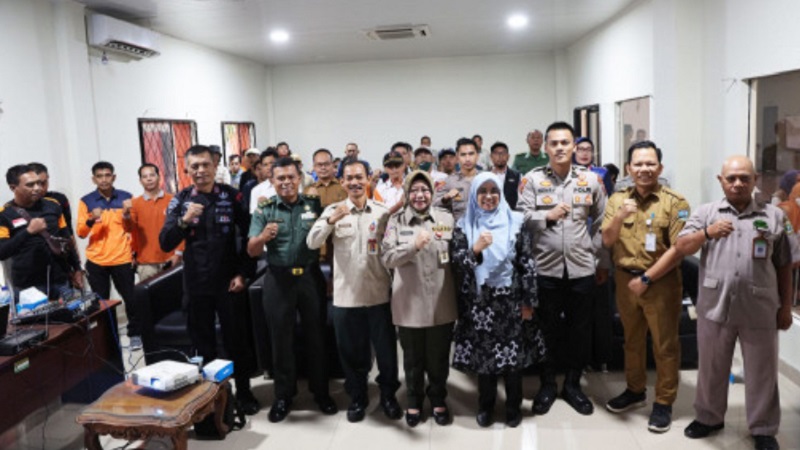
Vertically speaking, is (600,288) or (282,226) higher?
(282,226)

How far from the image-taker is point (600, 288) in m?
3.71

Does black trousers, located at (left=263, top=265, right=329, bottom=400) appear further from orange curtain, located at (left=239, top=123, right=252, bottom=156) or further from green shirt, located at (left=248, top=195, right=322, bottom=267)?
orange curtain, located at (left=239, top=123, right=252, bottom=156)

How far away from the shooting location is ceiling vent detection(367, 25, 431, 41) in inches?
315

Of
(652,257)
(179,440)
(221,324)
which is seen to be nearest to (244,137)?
(221,324)

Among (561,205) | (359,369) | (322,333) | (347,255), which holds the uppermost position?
(561,205)

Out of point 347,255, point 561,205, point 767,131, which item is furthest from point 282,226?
point 767,131

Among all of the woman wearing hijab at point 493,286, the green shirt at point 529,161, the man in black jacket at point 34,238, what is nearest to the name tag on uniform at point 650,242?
the woman wearing hijab at point 493,286

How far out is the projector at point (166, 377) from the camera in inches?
107

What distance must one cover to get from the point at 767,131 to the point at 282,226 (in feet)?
11.9

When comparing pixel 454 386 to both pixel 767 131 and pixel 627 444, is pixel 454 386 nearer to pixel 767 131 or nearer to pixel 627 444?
pixel 627 444

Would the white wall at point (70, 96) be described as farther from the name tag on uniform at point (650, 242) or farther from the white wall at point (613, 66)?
the white wall at point (613, 66)

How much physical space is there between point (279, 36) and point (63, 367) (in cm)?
Result: 628

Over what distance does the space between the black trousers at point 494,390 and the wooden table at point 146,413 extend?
4.79ft

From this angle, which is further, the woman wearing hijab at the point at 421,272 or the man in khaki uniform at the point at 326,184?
the man in khaki uniform at the point at 326,184
